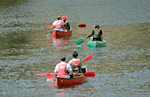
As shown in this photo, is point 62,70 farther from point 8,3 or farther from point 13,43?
point 8,3

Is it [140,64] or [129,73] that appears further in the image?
[140,64]

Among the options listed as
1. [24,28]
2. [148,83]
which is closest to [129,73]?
[148,83]

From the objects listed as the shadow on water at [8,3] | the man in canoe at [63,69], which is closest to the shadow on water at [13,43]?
the man in canoe at [63,69]

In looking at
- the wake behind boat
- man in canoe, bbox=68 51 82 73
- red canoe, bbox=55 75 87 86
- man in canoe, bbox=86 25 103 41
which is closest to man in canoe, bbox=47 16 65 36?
the wake behind boat

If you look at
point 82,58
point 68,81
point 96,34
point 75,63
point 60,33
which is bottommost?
point 68,81

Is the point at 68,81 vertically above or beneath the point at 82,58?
beneath

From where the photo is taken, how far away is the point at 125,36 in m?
41.1

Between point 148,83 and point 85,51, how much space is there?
1162cm

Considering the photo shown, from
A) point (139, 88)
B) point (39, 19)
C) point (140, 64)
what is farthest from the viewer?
point (39, 19)

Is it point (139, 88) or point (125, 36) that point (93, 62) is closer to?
point (139, 88)

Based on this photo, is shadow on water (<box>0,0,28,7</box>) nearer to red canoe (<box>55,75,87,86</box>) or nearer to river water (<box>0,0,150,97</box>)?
river water (<box>0,0,150,97</box>)

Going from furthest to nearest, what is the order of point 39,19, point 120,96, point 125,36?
point 39,19
point 125,36
point 120,96

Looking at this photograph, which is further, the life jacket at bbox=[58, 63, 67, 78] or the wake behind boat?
the wake behind boat

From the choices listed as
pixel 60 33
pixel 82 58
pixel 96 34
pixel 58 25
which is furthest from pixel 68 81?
pixel 60 33
